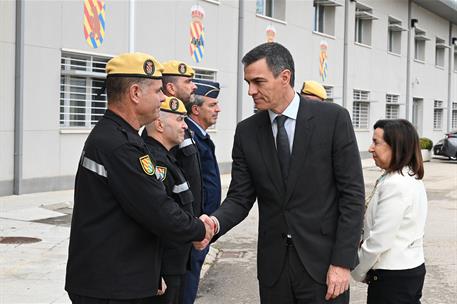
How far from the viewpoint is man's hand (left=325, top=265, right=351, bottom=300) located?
324 cm

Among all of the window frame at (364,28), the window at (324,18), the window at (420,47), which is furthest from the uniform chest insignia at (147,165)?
the window at (420,47)

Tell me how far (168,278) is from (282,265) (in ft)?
2.63

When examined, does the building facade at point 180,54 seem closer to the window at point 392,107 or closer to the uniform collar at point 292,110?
the window at point 392,107

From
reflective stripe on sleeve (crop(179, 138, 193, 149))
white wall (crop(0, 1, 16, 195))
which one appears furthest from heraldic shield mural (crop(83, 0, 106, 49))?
reflective stripe on sleeve (crop(179, 138, 193, 149))

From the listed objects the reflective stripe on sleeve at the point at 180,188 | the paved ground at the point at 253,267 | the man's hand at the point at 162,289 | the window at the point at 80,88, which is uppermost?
the window at the point at 80,88

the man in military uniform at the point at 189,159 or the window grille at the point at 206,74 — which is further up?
the window grille at the point at 206,74

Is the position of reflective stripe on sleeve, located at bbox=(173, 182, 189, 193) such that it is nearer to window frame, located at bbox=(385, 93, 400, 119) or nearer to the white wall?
the white wall

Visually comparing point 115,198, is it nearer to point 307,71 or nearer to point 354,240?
point 354,240

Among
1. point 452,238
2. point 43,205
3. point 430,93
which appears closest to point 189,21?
point 43,205

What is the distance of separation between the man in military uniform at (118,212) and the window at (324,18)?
74.0ft

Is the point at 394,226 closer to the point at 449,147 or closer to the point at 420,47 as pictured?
the point at 449,147

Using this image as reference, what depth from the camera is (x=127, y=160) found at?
280 cm

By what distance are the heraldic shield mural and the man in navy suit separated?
367 inches

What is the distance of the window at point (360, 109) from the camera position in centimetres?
2748
